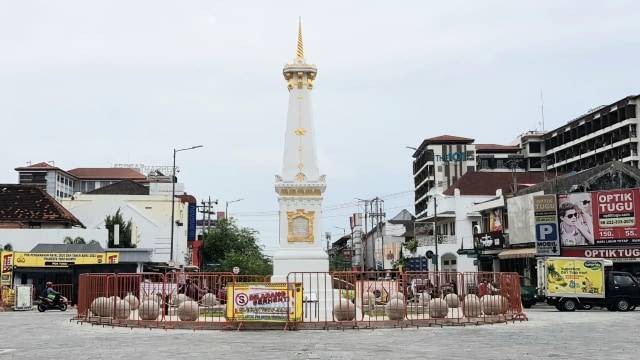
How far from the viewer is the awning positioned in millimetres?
48669

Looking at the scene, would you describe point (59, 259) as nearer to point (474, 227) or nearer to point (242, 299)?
point (242, 299)

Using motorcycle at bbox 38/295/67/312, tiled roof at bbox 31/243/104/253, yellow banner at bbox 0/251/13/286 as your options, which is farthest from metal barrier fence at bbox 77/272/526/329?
tiled roof at bbox 31/243/104/253

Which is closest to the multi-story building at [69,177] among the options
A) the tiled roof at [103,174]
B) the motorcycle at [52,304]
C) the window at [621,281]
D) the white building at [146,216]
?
the tiled roof at [103,174]

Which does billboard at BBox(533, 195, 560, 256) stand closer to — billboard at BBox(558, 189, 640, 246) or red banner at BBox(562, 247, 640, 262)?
billboard at BBox(558, 189, 640, 246)

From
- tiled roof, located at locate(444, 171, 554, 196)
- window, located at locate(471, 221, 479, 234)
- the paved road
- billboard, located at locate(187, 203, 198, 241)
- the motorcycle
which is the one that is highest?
tiled roof, located at locate(444, 171, 554, 196)

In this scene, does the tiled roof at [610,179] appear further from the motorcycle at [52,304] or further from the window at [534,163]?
the window at [534,163]

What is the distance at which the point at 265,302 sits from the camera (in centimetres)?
2180

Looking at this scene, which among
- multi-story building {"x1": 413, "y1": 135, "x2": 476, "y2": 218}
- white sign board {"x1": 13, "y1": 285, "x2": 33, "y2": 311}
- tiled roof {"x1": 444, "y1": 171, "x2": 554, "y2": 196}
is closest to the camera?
white sign board {"x1": 13, "y1": 285, "x2": 33, "y2": 311}

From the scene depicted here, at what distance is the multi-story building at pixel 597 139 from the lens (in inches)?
3346

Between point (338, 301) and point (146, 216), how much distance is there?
4758 centimetres

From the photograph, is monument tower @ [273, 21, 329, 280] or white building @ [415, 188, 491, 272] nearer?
monument tower @ [273, 21, 329, 280]

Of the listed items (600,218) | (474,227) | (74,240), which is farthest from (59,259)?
(474,227)

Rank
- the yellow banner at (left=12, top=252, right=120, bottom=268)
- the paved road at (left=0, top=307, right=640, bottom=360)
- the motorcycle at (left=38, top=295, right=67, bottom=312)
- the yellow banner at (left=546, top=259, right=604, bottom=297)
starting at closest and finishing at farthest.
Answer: the paved road at (left=0, top=307, right=640, bottom=360) < the yellow banner at (left=546, top=259, right=604, bottom=297) < the motorcycle at (left=38, top=295, right=67, bottom=312) < the yellow banner at (left=12, top=252, right=120, bottom=268)

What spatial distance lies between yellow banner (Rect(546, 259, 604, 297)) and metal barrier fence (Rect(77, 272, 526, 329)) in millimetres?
8230
